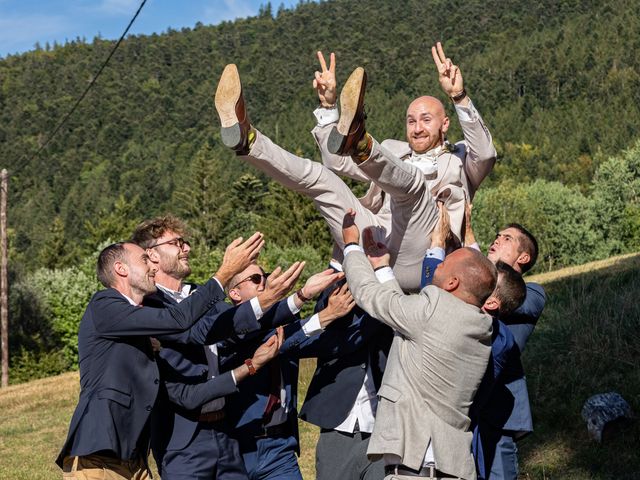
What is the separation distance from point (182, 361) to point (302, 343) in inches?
27.5

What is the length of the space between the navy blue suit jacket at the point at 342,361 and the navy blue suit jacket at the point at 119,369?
0.60 metres

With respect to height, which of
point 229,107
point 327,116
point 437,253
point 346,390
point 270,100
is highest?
point 270,100

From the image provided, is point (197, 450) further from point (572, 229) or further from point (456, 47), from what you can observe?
point (456, 47)

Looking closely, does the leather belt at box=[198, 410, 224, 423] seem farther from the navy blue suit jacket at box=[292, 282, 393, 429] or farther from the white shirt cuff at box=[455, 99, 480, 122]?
the white shirt cuff at box=[455, 99, 480, 122]

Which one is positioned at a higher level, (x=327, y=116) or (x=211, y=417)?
(x=327, y=116)

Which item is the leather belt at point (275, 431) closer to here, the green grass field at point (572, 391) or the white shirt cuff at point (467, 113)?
the white shirt cuff at point (467, 113)

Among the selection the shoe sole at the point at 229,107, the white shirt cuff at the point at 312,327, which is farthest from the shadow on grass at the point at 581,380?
the shoe sole at the point at 229,107

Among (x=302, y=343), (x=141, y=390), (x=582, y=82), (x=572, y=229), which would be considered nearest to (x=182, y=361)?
(x=141, y=390)

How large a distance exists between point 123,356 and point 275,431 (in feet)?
3.68

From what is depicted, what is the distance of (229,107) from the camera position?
15.7 ft

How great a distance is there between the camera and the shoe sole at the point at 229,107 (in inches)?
185

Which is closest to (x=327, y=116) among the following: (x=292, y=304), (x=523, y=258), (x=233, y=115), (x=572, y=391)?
(x=233, y=115)

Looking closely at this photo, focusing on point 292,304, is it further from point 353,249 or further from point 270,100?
point 270,100

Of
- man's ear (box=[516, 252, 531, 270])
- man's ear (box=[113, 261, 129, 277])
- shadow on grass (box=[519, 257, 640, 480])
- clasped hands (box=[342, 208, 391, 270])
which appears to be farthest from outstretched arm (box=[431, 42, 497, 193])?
shadow on grass (box=[519, 257, 640, 480])
